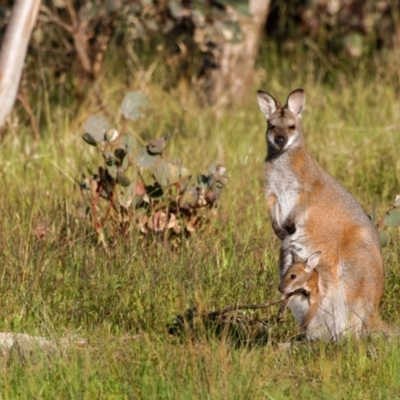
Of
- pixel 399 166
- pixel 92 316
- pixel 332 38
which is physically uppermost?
pixel 332 38

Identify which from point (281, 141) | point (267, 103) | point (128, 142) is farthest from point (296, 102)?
point (128, 142)

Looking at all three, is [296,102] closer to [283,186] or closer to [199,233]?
[283,186]

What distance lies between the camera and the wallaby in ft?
14.5

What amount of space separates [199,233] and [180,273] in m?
0.80

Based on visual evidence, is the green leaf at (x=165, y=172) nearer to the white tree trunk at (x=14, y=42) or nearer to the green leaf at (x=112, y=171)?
the green leaf at (x=112, y=171)

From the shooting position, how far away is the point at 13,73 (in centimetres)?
671

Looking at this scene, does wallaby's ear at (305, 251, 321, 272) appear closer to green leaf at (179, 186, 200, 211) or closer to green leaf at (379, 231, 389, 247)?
green leaf at (379, 231, 389, 247)

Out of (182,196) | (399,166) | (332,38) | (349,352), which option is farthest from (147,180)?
(332,38)

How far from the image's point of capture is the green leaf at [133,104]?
5902 mm

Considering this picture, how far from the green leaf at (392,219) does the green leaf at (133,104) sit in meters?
1.54

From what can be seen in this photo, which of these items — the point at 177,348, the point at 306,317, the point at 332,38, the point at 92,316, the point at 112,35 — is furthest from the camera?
the point at 332,38

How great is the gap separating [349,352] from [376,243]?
25.9 inches

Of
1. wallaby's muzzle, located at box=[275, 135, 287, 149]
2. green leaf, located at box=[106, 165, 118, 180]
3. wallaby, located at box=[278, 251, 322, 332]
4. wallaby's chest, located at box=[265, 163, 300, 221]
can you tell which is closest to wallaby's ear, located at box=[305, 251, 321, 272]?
wallaby, located at box=[278, 251, 322, 332]

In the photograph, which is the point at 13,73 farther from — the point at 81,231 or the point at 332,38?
the point at 332,38
